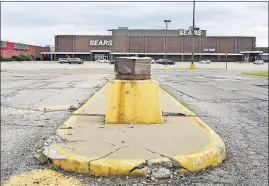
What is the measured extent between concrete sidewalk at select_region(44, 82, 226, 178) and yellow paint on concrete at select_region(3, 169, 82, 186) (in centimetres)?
20

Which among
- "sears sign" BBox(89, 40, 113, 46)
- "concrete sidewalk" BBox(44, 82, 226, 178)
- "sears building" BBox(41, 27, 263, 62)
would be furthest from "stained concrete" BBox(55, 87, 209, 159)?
"sears sign" BBox(89, 40, 113, 46)

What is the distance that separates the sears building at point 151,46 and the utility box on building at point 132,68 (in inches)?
4218

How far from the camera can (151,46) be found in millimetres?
115750

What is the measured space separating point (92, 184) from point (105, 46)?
11240 cm

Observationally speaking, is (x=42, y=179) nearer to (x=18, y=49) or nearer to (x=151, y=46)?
(x=18, y=49)

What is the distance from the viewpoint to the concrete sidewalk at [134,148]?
14.4ft

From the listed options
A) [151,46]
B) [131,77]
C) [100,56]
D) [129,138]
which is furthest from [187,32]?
[129,138]

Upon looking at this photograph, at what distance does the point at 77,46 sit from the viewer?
116m

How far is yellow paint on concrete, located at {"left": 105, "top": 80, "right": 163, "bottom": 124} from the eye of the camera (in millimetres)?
6566

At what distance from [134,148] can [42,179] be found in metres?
1.25

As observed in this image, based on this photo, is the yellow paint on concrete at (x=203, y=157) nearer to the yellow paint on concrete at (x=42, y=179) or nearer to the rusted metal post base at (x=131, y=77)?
the yellow paint on concrete at (x=42, y=179)

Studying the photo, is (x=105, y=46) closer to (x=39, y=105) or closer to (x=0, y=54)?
(x=0, y=54)

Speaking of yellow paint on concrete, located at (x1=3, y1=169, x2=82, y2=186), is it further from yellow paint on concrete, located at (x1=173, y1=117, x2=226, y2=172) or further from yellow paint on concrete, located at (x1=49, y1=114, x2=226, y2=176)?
yellow paint on concrete, located at (x1=173, y1=117, x2=226, y2=172)

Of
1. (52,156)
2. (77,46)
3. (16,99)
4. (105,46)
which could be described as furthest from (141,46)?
(52,156)
